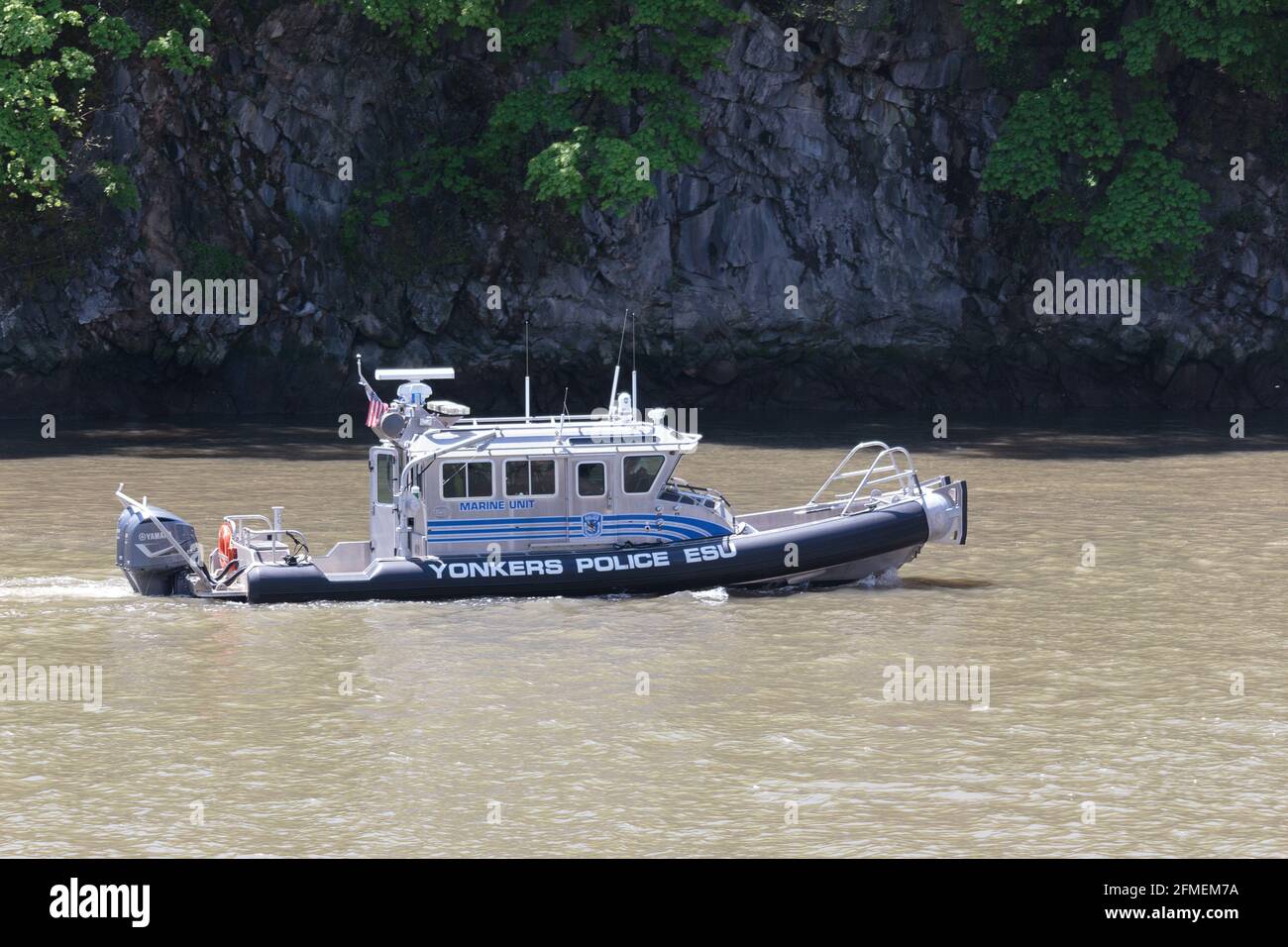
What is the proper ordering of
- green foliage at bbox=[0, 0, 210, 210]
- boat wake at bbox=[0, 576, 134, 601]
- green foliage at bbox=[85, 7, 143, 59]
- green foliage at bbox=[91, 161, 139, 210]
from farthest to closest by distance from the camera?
green foliage at bbox=[91, 161, 139, 210] → green foliage at bbox=[85, 7, 143, 59] → green foliage at bbox=[0, 0, 210, 210] → boat wake at bbox=[0, 576, 134, 601]

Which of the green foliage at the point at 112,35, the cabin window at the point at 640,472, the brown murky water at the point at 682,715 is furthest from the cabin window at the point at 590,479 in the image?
the green foliage at the point at 112,35

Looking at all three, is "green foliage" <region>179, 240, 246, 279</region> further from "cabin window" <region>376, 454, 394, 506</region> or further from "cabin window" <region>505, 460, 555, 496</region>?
"cabin window" <region>505, 460, 555, 496</region>

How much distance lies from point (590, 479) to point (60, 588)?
676cm

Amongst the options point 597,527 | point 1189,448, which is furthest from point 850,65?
point 597,527

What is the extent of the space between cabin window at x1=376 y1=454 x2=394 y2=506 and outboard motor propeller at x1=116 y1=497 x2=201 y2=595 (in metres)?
2.36

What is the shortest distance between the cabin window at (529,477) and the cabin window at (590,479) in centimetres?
34

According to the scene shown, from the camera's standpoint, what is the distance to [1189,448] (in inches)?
1471

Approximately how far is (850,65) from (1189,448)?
14.0m

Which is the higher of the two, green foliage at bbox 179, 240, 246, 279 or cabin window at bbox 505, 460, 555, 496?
green foliage at bbox 179, 240, 246, 279

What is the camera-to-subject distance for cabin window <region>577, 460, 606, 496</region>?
21594 mm

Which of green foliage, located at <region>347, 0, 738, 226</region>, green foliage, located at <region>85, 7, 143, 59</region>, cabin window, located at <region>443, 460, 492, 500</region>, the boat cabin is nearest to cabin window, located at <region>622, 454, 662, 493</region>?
the boat cabin

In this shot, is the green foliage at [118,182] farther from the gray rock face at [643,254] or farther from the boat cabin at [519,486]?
the boat cabin at [519,486]

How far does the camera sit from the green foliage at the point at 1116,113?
1662 inches

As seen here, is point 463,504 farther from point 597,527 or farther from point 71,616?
point 71,616
